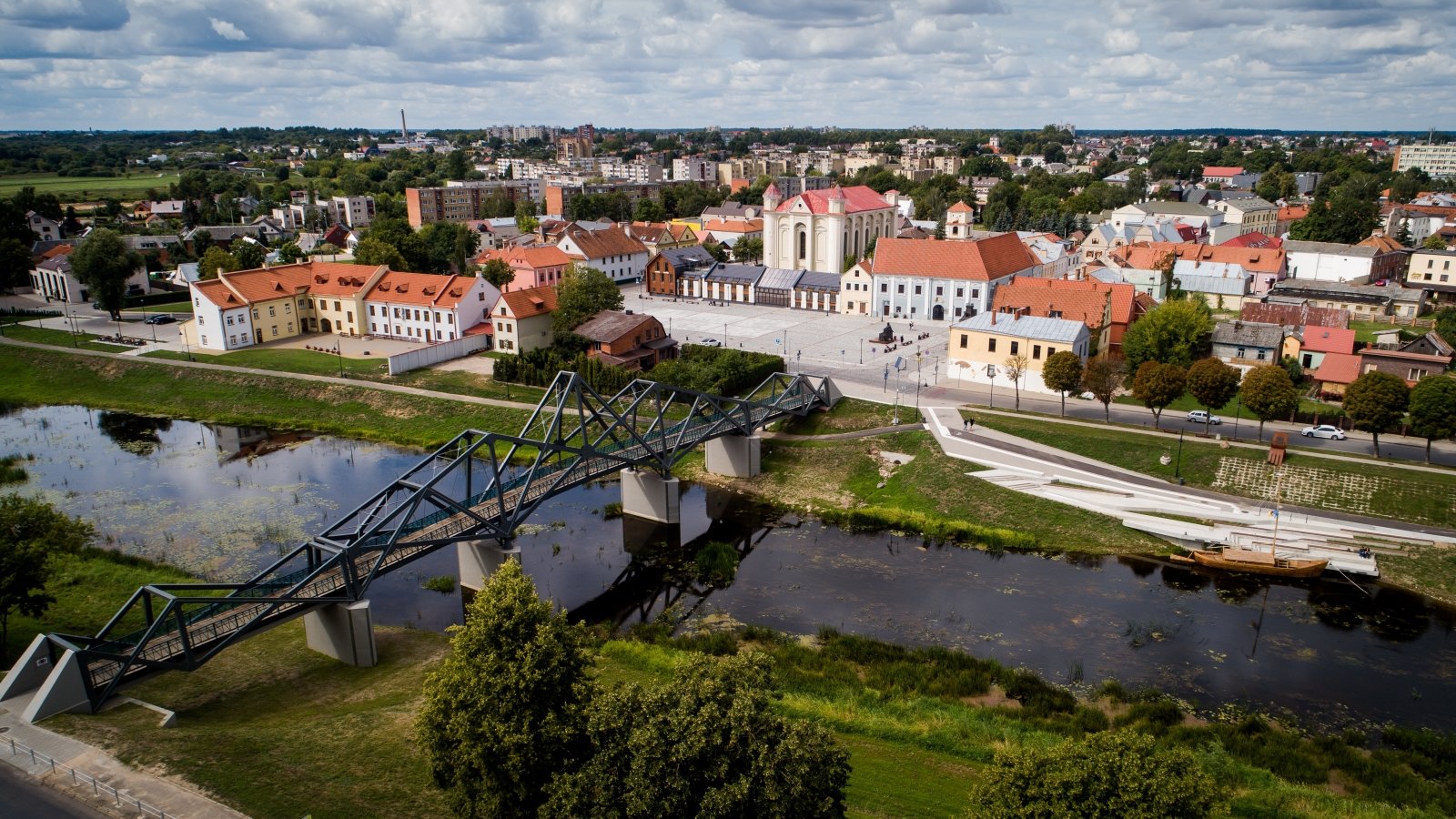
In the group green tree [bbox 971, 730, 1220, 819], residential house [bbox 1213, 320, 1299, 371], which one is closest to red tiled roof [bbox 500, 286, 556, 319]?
residential house [bbox 1213, 320, 1299, 371]

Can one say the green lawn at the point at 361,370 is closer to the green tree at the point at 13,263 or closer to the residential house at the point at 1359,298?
the green tree at the point at 13,263

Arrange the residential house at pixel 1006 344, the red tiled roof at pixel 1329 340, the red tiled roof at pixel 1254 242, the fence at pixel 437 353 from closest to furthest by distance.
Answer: the residential house at pixel 1006 344, the red tiled roof at pixel 1329 340, the fence at pixel 437 353, the red tiled roof at pixel 1254 242

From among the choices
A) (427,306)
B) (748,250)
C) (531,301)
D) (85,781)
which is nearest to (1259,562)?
(85,781)

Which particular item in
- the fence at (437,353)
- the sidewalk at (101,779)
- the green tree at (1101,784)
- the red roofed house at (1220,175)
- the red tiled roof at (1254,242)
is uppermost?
the red roofed house at (1220,175)

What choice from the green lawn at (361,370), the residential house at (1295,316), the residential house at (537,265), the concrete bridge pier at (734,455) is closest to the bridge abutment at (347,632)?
the concrete bridge pier at (734,455)

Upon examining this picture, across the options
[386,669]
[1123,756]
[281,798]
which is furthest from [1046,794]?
[386,669]

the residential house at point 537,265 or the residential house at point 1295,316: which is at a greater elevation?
the residential house at point 537,265
